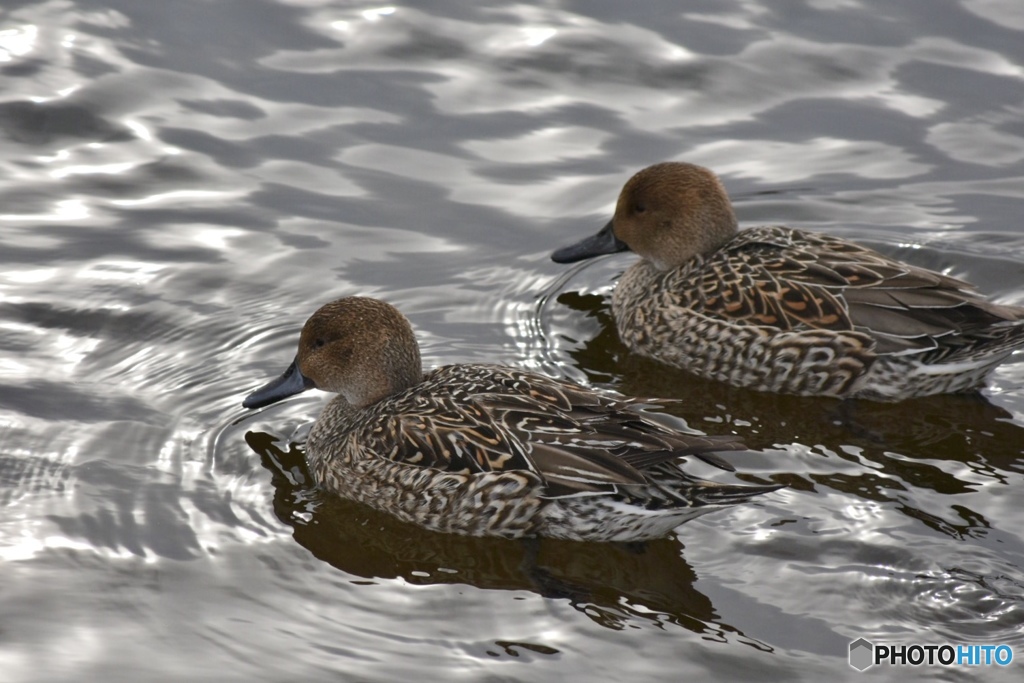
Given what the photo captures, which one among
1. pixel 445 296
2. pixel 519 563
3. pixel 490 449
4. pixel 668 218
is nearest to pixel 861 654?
pixel 519 563

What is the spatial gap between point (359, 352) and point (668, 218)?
2.53 m

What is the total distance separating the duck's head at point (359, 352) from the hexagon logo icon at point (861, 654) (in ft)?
9.23

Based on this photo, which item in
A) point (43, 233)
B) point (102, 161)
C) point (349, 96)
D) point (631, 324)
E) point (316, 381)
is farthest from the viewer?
point (349, 96)

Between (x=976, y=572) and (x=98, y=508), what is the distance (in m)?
4.16

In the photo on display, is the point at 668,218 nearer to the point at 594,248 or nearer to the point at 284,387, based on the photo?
the point at 594,248

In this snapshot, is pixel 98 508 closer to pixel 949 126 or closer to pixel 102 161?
pixel 102 161

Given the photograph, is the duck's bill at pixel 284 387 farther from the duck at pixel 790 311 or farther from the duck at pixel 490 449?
the duck at pixel 790 311

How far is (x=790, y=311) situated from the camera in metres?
8.44

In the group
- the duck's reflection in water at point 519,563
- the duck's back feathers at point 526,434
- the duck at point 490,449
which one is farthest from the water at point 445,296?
the duck's back feathers at point 526,434

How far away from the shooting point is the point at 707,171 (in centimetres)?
927

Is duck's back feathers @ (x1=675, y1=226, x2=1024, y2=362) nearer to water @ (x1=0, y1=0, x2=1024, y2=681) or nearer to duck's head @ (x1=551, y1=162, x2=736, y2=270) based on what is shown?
duck's head @ (x1=551, y1=162, x2=736, y2=270)

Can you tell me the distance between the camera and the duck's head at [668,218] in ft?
30.0

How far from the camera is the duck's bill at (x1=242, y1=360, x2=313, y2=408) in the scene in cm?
781

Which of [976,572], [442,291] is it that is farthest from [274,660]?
[442,291]
